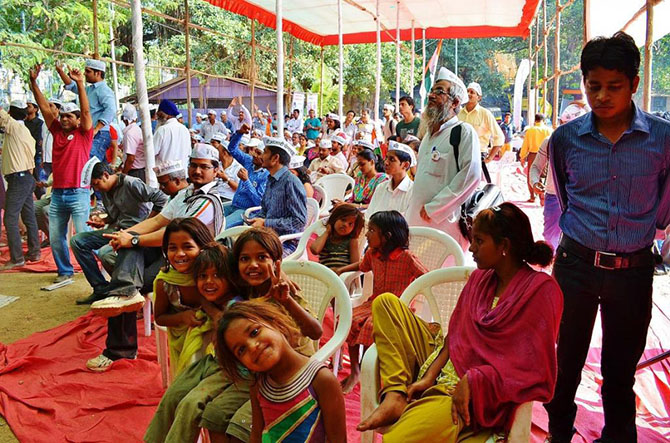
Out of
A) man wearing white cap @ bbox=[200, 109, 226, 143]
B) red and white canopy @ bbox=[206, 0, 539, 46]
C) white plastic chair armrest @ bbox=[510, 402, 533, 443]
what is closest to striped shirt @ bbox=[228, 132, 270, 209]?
white plastic chair armrest @ bbox=[510, 402, 533, 443]

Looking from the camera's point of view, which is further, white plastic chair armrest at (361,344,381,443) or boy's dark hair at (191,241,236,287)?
boy's dark hair at (191,241,236,287)

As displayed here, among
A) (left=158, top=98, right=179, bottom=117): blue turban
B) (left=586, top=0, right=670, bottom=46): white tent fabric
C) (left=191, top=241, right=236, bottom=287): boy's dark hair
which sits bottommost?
(left=191, top=241, right=236, bottom=287): boy's dark hair

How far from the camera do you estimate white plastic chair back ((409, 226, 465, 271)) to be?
11.0 feet

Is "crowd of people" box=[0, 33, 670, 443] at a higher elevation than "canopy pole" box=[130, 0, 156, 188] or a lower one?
lower

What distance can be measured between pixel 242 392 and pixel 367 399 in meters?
0.49

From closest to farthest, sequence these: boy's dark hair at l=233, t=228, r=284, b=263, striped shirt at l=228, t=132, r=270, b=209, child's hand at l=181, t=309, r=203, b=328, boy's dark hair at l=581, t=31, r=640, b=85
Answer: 1. boy's dark hair at l=581, t=31, r=640, b=85
2. boy's dark hair at l=233, t=228, r=284, b=263
3. child's hand at l=181, t=309, r=203, b=328
4. striped shirt at l=228, t=132, r=270, b=209

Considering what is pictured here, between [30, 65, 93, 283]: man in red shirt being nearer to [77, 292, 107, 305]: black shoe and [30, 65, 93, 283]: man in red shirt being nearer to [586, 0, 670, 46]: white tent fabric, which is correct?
[77, 292, 107, 305]: black shoe

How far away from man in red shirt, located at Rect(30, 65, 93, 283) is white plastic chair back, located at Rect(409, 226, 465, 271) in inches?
130

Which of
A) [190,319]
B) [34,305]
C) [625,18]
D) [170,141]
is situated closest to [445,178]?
[190,319]

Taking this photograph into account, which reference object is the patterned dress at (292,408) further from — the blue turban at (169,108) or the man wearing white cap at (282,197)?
the blue turban at (169,108)

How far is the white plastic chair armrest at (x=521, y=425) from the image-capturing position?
5.87ft

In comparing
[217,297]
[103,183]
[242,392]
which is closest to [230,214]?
[103,183]

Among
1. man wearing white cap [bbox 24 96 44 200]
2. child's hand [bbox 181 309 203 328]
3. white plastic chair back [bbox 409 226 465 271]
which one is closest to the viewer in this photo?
child's hand [bbox 181 309 203 328]

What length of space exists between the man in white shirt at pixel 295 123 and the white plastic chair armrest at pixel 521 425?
13436 mm
